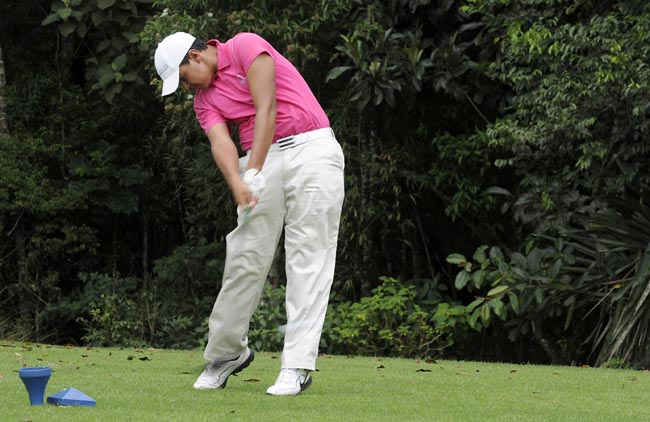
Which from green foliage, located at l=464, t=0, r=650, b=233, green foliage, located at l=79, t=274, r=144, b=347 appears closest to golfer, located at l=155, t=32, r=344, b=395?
green foliage, located at l=464, t=0, r=650, b=233

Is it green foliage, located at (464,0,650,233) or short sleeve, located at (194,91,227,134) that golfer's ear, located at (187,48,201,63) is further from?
green foliage, located at (464,0,650,233)

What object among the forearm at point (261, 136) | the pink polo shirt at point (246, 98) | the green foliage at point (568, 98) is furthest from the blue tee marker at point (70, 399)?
the green foliage at point (568, 98)

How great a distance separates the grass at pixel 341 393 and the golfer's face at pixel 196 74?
4.70ft

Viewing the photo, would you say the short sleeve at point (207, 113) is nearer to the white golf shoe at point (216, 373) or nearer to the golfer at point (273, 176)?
the golfer at point (273, 176)

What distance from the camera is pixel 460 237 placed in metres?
12.5

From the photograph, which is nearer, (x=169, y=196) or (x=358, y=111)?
(x=358, y=111)

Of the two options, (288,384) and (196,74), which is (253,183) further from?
(288,384)

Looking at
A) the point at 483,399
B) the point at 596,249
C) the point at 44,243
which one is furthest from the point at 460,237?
the point at 483,399

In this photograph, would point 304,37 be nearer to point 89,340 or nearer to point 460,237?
point 460,237

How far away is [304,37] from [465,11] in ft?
5.71

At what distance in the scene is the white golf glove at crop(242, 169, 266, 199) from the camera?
4.75m

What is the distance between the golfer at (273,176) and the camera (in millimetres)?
4895

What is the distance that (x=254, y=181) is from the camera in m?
4.76

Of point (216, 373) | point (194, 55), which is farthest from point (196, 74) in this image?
point (216, 373)
